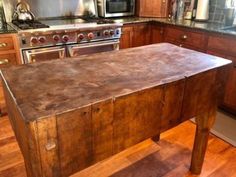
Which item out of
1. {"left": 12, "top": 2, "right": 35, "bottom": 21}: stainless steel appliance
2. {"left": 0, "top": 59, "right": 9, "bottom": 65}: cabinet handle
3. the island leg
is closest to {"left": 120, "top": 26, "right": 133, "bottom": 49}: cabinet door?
{"left": 12, "top": 2, "right": 35, "bottom": 21}: stainless steel appliance

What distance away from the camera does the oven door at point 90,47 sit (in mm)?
2641

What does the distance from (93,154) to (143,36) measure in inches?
98.8

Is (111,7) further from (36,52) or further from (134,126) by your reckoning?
(134,126)

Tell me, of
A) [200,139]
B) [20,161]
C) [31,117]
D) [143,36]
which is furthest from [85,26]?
[31,117]

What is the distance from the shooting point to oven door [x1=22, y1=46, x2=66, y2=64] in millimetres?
2398

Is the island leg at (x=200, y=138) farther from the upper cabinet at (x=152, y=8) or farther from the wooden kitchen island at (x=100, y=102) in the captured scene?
the upper cabinet at (x=152, y=8)

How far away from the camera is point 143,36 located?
130 inches

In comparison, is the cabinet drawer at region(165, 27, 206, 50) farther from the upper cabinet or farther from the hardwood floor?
the hardwood floor

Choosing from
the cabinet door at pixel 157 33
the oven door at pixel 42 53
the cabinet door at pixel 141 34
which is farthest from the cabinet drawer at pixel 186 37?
the oven door at pixel 42 53

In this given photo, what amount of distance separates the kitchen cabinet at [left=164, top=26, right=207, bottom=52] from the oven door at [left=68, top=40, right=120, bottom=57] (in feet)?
2.31

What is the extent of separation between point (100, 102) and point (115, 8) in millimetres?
2536

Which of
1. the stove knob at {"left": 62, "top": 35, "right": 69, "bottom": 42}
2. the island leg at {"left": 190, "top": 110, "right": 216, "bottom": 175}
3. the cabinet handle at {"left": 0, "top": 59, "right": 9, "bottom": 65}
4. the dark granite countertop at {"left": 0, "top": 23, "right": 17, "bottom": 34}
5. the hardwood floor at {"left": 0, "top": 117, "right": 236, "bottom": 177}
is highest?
the dark granite countertop at {"left": 0, "top": 23, "right": 17, "bottom": 34}

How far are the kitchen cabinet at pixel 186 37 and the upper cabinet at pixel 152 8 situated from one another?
44cm

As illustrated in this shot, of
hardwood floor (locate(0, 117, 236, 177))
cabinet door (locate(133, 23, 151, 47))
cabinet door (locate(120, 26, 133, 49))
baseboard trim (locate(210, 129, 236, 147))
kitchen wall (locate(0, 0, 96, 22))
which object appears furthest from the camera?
cabinet door (locate(133, 23, 151, 47))
